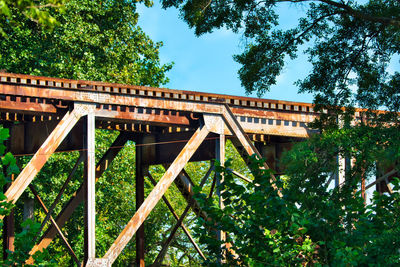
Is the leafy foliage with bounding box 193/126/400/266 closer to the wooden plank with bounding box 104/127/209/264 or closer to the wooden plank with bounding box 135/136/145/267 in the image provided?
the wooden plank with bounding box 104/127/209/264

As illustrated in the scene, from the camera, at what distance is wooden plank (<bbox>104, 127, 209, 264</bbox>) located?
52.9 ft

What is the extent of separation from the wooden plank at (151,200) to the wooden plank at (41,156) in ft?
7.38

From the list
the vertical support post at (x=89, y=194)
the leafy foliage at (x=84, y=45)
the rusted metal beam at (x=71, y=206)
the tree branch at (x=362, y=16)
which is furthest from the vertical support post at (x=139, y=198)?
the leafy foliage at (x=84, y=45)

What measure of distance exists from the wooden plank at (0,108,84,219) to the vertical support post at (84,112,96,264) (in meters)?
0.38

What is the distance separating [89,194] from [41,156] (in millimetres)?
1311

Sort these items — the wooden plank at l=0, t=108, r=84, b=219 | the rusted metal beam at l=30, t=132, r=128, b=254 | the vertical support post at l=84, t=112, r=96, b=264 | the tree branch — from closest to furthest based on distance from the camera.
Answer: the tree branch < the wooden plank at l=0, t=108, r=84, b=219 < the vertical support post at l=84, t=112, r=96, b=264 < the rusted metal beam at l=30, t=132, r=128, b=254

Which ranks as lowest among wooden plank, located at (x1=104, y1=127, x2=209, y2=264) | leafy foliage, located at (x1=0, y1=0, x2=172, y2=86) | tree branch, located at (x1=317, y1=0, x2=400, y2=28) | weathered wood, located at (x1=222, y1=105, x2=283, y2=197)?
wooden plank, located at (x1=104, y1=127, x2=209, y2=264)

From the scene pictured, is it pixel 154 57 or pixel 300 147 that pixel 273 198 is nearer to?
pixel 300 147

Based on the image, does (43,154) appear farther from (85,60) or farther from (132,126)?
(85,60)

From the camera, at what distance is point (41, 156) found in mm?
15773

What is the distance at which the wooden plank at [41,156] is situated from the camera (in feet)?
50.4

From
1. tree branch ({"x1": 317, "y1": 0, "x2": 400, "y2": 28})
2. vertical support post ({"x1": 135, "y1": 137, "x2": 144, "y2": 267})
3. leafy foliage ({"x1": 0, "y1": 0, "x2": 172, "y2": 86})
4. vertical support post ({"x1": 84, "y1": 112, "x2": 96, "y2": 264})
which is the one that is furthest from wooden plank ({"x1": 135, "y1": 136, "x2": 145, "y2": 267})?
leafy foliage ({"x1": 0, "y1": 0, "x2": 172, "y2": 86})

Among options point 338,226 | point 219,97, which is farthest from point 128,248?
point 338,226

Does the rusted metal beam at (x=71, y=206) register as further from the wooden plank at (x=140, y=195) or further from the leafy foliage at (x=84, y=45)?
the leafy foliage at (x=84, y=45)
